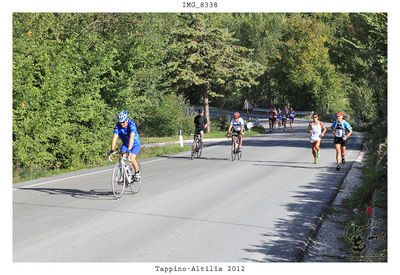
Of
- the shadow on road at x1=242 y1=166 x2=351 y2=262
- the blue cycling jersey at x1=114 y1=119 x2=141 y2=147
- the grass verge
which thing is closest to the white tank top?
the shadow on road at x1=242 y1=166 x2=351 y2=262

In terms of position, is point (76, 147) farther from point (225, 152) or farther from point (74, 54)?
point (225, 152)

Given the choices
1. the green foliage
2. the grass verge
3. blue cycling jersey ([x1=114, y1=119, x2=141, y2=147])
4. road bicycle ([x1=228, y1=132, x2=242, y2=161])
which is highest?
the green foliage

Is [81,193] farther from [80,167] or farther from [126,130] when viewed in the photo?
[80,167]

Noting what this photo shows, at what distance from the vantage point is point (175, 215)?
30.0 feet

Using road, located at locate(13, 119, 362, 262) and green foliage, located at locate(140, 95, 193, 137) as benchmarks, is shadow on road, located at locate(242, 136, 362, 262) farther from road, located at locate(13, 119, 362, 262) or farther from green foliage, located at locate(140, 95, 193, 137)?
green foliage, located at locate(140, 95, 193, 137)

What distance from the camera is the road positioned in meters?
6.82

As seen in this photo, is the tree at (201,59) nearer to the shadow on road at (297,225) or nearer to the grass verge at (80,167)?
the grass verge at (80,167)

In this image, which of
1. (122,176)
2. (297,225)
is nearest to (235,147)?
(122,176)

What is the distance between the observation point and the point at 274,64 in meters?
72.6

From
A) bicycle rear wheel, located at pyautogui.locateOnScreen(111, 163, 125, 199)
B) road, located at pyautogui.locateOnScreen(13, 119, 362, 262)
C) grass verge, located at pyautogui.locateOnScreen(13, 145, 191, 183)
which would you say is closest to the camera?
road, located at pyautogui.locateOnScreen(13, 119, 362, 262)

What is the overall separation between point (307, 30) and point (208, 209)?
59989 mm

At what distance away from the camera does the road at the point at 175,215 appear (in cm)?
682

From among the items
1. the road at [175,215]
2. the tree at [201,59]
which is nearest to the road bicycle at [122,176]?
the road at [175,215]

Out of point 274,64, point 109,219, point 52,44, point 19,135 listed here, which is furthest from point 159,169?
point 274,64
